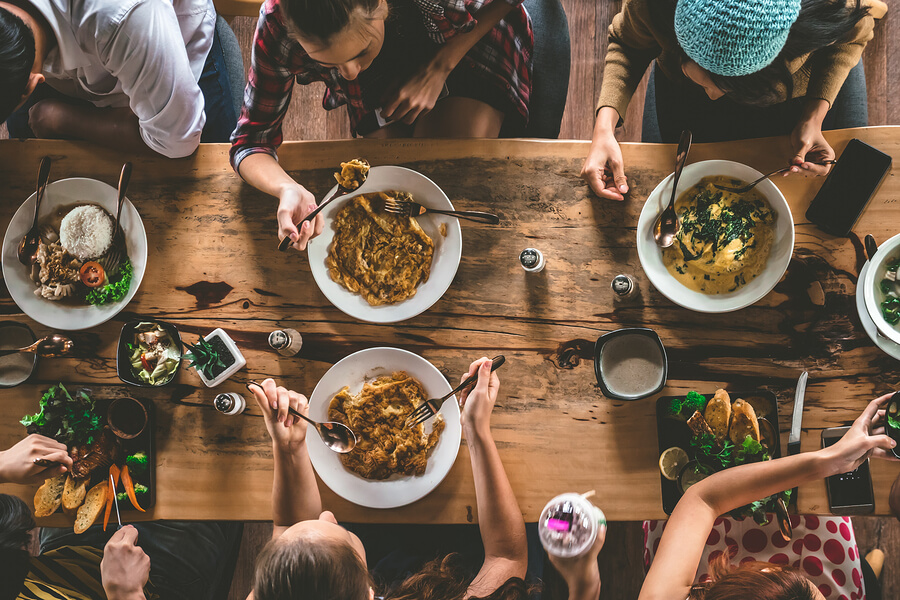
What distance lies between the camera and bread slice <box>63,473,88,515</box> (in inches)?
66.8

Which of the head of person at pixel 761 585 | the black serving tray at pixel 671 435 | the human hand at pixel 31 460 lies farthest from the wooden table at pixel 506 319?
the head of person at pixel 761 585

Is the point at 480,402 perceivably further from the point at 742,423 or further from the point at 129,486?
the point at 129,486

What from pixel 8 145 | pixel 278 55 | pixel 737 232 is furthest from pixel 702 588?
pixel 8 145

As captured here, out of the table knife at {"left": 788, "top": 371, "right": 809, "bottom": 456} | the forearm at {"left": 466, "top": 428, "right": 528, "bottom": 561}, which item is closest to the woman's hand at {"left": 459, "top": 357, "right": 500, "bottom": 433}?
the forearm at {"left": 466, "top": 428, "right": 528, "bottom": 561}

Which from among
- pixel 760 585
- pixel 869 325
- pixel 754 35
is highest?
pixel 754 35

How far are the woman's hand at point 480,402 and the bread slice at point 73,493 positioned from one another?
1.21 metres

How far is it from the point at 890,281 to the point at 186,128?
86.0 inches

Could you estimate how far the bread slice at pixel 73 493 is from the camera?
1.70 m

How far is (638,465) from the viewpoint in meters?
1.64

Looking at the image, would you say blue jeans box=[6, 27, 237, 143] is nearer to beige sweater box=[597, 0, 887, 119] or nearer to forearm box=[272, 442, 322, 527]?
forearm box=[272, 442, 322, 527]

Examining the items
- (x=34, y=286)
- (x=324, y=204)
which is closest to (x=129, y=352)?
(x=34, y=286)

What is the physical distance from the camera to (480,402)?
1603 mm

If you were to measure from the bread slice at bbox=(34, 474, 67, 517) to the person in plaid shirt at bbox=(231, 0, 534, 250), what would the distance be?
3.47 ft

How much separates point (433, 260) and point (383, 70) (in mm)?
751
